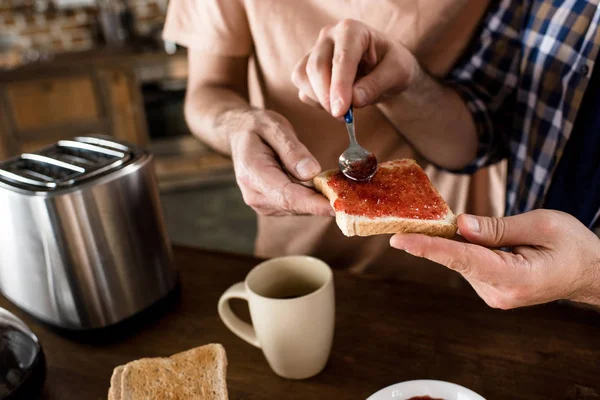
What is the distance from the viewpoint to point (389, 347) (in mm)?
973

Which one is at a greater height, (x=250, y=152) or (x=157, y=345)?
(x=250, y=152)

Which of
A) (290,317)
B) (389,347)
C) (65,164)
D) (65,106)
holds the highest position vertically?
(65,164)

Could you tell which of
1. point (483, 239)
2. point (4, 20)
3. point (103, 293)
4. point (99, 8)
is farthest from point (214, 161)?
point (483, 239)

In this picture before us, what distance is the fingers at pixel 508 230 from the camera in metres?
0.75

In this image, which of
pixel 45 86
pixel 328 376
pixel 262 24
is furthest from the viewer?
pixel 45 86

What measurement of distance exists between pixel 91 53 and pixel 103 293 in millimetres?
3183

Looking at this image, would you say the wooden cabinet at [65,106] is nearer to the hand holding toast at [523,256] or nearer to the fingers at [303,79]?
the fingers at [303,79]

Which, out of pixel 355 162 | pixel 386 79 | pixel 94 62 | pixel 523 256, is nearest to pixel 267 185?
pixel 355 162

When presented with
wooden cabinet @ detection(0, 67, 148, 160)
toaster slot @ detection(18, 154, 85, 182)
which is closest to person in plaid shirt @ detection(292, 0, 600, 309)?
toaster slot @ detection(18, 154, 85, 182)

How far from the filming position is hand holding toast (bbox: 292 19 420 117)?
90cm

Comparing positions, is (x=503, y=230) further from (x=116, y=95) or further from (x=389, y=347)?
(x=116, y=95)

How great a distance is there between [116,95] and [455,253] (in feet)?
11.5

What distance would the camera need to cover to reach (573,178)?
112 centimetres

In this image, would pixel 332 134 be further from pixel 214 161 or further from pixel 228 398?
pixel 214 161
